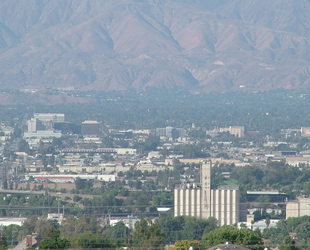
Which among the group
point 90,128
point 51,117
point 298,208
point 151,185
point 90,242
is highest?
point 51,117

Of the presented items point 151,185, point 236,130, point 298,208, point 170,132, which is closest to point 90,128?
point 170,132

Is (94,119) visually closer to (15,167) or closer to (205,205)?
(15,167)

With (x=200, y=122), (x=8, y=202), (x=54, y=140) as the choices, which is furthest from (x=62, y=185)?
(x=200, y=122)

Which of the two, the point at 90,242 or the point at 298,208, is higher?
the point at 298,208

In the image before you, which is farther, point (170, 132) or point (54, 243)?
point (170, 132)

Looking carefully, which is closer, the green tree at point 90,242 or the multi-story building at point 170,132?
the green tree at point 90,242

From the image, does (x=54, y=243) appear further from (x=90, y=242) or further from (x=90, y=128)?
(x=90, y=128)

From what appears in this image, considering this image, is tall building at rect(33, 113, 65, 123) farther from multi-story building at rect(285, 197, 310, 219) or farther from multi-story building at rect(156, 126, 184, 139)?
multi-story building at rect(285, 197, 310, 219)

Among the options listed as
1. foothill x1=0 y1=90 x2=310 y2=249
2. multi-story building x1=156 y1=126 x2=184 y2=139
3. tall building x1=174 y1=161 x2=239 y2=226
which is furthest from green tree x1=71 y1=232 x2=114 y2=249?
multi-story building x1=156 y1=126 x2=184 y2=139

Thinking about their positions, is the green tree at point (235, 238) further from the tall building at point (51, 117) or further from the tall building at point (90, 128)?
the tall building at point (51, 117)

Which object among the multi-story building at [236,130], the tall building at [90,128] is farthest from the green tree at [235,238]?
the tall building at [90,128]
